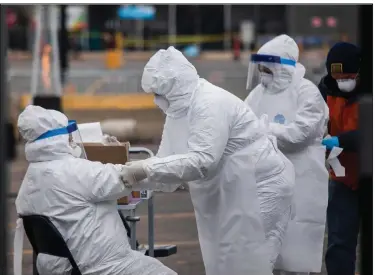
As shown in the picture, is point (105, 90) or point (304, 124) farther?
point (105, 90)

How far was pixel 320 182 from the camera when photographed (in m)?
6.55

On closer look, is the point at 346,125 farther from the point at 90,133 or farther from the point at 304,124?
the point at 90,133

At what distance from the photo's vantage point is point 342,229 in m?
6.32

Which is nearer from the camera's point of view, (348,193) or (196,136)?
(196,136)

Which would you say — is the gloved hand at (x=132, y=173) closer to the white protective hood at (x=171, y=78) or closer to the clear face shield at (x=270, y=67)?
the white protective hood at (x=171, y=78)

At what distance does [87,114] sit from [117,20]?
27.4 meters

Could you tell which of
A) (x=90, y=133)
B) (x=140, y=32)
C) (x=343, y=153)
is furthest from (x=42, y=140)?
(x=140, y=32)

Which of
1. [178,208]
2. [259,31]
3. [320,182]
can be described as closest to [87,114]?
[178,208]

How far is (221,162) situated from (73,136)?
2.78 feet

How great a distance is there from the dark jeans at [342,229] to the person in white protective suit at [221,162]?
3.11 feet

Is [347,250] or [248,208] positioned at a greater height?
[248,208]

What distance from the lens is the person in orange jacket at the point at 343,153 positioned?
20.2 feet

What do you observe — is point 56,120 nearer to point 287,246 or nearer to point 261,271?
point 261,271

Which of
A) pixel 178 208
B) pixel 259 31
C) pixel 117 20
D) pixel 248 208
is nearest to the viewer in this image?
pixel 248 208
